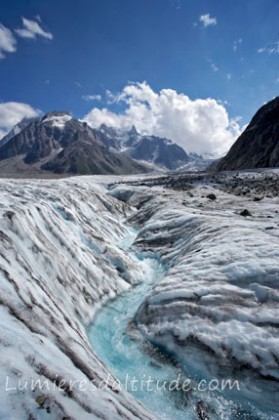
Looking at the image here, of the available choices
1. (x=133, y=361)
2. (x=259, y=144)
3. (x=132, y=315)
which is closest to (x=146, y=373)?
(x=133, y=361)

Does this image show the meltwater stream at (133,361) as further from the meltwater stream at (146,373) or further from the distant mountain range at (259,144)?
the distant mountain range at (259,144)

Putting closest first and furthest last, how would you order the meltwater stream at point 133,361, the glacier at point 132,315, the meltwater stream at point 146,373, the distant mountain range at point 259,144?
the glacier at point 132,315
the meltwater stream at point 146,373
the meltwater stream at point 133,361
the distant mountain range at point 259,144

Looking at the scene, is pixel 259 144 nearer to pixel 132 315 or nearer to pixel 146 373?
pixel 132 315

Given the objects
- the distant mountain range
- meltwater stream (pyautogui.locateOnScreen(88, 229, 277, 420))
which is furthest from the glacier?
the distant mountain range

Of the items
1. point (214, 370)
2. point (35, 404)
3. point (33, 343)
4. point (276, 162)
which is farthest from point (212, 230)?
point (276, 162)

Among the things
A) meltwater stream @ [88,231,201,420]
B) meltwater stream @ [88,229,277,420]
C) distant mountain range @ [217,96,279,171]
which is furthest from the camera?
distant mountain range @ [217,96,279,171]

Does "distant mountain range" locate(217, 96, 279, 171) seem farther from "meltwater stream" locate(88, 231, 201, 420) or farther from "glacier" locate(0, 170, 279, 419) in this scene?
"meltwater stream" locate(88, 231, 201, 420)

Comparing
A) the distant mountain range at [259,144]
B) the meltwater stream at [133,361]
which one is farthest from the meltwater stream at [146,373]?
the distant mountain range at [259,144]

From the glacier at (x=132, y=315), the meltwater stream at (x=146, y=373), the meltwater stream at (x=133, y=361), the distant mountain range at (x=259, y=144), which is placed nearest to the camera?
the glacier at (x=132, y=315)
